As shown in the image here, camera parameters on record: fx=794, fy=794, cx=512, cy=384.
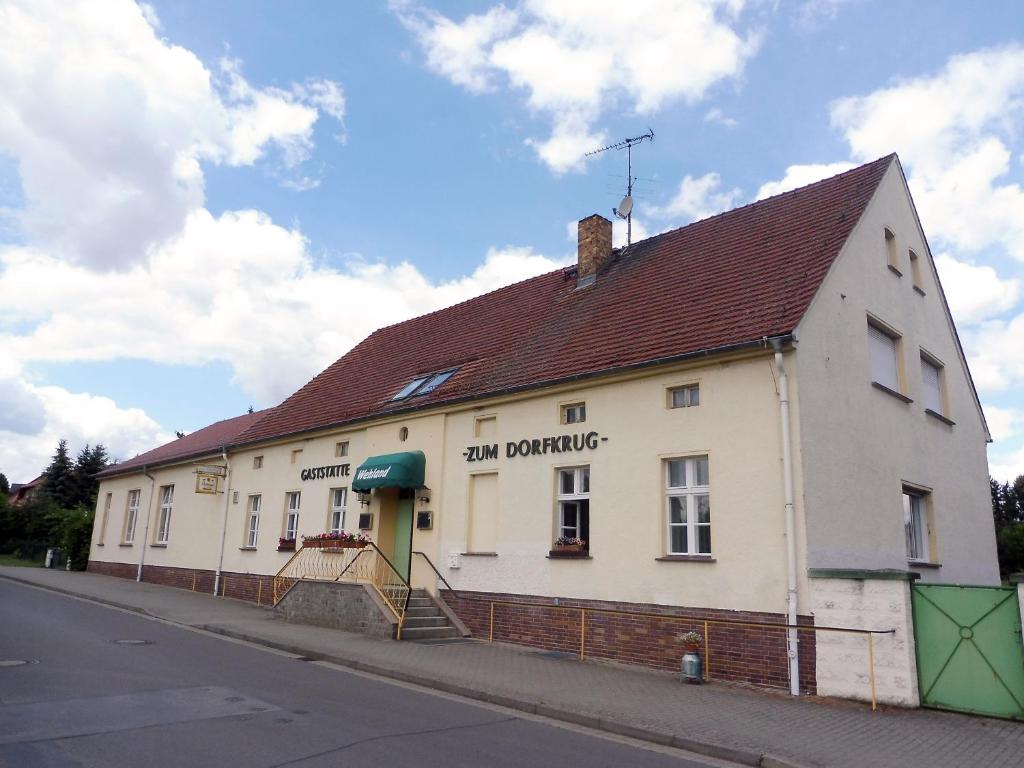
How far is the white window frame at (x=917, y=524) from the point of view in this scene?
47.7ft

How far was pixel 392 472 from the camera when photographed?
16.5m

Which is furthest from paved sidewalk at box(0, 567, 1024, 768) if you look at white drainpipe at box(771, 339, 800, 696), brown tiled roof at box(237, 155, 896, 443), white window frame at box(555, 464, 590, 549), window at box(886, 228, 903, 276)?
window at box(886, 228, 903, 276)

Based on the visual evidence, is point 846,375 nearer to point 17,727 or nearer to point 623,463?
point 623,463

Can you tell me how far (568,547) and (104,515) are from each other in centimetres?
2429

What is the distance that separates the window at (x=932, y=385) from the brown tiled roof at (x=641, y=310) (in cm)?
426

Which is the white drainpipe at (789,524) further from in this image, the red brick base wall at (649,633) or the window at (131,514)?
the window at (131,514)

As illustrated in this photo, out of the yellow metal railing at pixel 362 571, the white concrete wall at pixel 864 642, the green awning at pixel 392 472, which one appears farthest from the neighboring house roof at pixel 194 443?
the white concrete wall at pixel 864 642

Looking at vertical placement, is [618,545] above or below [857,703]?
above

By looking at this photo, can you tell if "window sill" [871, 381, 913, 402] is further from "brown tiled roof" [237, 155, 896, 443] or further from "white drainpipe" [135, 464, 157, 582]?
"white drainpipe" [135, 464, 157, 582]

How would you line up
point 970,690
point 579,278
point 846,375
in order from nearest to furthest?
point 970,690, point 846,375, point 579,278

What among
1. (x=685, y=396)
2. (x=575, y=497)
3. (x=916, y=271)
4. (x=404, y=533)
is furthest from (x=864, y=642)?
(x=404, y=533)

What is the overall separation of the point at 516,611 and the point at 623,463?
348 cm

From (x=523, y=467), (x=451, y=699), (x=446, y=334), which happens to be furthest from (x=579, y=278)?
(x=451, y=699)

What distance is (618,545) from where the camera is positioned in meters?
13.0
